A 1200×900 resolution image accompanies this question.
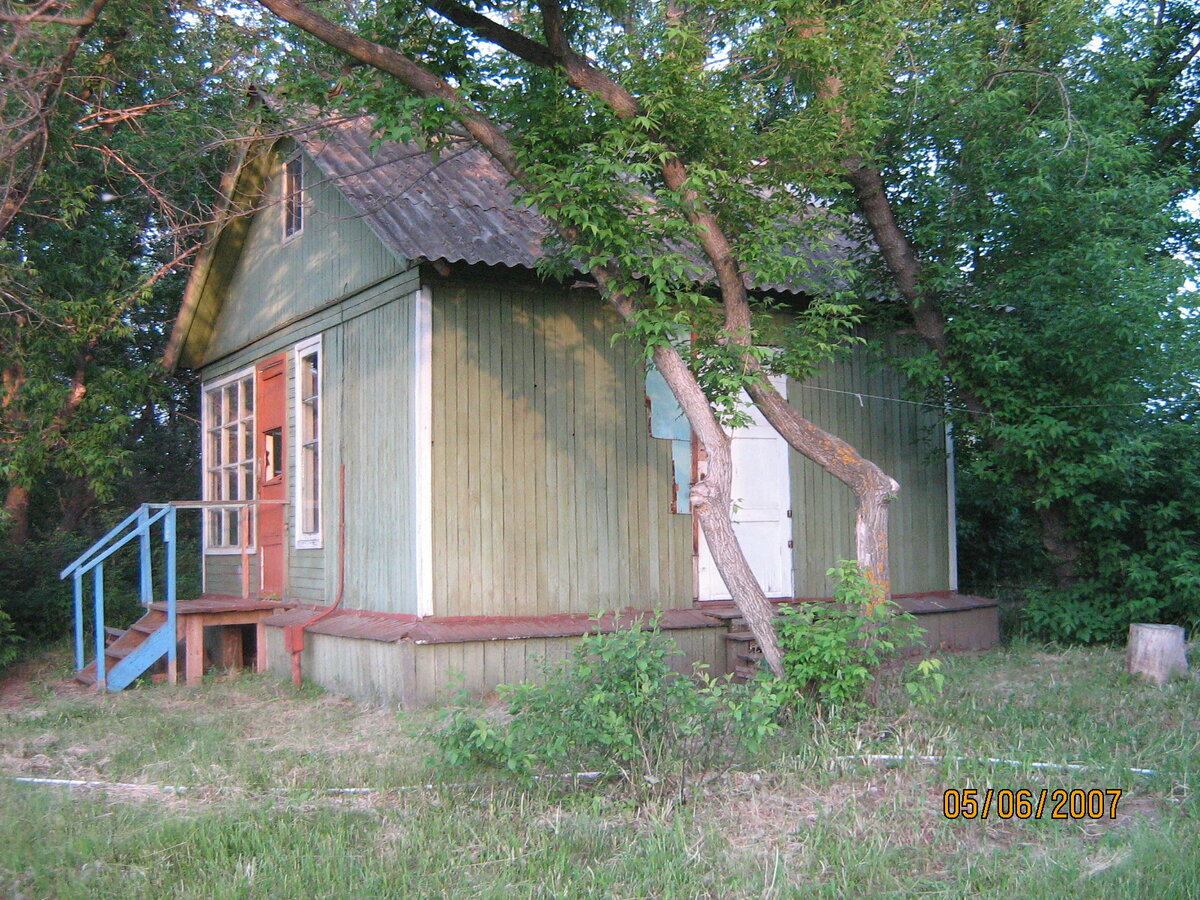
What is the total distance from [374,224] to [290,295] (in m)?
2.85

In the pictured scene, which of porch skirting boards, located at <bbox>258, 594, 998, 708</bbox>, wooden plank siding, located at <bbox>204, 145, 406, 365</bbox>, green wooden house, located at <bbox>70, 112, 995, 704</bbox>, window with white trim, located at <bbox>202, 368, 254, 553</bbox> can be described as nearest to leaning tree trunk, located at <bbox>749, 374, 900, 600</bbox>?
porch skirting boards, located at <bbox>258, 594, 998, 708</bbox>

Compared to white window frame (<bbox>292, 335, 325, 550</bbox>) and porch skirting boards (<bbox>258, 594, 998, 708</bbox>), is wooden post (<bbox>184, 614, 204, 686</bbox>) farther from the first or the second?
white window frame (<bbox>292, 335, 325, 550</bbox>)

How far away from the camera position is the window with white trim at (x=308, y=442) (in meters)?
10.7

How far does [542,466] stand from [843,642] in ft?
11.7

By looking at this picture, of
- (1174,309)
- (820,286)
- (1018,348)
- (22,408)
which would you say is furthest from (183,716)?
(1174,309)

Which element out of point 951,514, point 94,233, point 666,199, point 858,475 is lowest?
point 951,514

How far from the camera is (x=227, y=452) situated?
12914 millimetres

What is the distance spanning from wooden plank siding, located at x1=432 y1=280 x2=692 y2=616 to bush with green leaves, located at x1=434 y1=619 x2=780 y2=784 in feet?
10.7

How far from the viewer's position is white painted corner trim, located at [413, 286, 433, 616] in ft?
28.1

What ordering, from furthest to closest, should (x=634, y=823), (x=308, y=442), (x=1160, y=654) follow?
(x=308, y=442)
(x=1160, y=654)
(x=634, y=823)

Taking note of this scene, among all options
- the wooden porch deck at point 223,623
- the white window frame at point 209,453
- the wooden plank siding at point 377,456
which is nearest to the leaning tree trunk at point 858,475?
the wooden plank siding at point 377,456

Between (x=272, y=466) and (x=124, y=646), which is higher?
(x=272, y=466)

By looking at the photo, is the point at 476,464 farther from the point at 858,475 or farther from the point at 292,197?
the point at 292,197

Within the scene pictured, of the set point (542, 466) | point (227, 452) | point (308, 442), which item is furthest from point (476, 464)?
point (227, 452)
